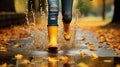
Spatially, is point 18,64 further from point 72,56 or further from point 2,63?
point 72,56

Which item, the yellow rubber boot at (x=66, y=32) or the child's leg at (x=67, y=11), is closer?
the child's leg at (x=67, y=11)

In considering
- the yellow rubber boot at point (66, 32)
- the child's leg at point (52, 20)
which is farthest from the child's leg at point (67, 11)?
the child's leg at point (52, 20)

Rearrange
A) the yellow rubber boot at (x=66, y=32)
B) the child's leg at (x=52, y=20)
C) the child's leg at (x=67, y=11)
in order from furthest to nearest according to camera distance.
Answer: the yellow rubber boot at (x=66, y=32) → the child's leg at (x=67, y=11) → the child's leg at (x=52, y=20)

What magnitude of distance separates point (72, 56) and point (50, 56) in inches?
15.2

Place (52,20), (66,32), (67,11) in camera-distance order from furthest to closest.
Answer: (66,32) < (67,11) < (52,20)

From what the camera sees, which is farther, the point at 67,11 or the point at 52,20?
the point at 67,11

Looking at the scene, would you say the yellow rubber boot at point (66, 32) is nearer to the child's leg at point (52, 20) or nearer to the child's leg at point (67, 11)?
the child's leg at point (67, 11)

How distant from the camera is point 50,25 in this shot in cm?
819

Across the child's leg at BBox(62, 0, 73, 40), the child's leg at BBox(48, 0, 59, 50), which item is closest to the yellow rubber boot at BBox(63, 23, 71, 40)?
the child's leg at BBox(62, 0, 73, 40)

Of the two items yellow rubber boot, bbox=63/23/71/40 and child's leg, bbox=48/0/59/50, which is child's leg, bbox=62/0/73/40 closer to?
yellow rubber boot, bbox=63/23/71/40

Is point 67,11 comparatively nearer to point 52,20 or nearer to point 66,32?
point 66,32

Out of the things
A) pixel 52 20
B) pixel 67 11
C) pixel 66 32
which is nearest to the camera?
pixel 52 20

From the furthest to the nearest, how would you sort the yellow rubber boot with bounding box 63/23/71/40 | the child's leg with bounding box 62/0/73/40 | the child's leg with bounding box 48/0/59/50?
the yellow rubber boot with bounding box 63/23/71/40 < the child's leg with bounding box 62/0/73/40 < the child's leg with bounding box 48/0/59/50

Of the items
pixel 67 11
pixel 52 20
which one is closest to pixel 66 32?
pixel 67 11
